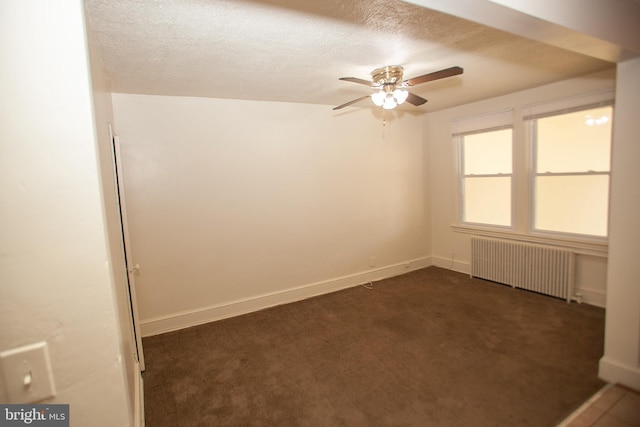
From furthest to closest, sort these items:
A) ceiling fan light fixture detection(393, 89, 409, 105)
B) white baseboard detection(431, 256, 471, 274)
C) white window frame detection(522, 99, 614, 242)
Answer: white baseboard detection(431, 256, 471, 274) < white window frame detection(522, 99, 614, 242) < ceiling fan light fixture detection(393, 89, 409, 105)

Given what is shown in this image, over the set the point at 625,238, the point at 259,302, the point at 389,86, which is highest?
the point at 389,86

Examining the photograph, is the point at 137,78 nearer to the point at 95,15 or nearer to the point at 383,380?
the point at 95,15

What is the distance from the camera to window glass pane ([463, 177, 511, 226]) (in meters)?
4.16

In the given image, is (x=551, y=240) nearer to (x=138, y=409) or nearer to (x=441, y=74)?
(x=441, y=74)

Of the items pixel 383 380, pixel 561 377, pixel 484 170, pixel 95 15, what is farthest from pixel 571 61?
pixel 95 15

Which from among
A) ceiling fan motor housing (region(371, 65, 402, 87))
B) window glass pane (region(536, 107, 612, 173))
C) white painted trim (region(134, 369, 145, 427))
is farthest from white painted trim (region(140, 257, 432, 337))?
ceiling fan motor housing (region(371, 65, 402, 87))

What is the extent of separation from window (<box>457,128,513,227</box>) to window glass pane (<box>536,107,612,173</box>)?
0.38 m

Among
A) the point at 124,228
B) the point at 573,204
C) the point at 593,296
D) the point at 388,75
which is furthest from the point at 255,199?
the point at 593,296

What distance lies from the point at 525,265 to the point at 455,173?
5.24ft

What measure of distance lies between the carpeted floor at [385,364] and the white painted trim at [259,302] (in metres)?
0.12

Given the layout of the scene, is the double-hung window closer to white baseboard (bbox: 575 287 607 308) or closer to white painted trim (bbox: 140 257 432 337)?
white baseboard (bbox: 575 287 607 308)

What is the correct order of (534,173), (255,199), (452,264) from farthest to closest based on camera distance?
(452,264) < (534,173) < (255,199)

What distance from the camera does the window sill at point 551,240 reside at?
328cm

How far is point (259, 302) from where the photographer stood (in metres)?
3.71
